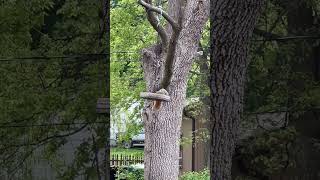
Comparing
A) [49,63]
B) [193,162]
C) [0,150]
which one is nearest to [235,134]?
[49,63]

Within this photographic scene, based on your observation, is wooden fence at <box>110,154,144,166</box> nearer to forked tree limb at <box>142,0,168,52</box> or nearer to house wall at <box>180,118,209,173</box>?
house wall at <box>180,118,209,173</box>

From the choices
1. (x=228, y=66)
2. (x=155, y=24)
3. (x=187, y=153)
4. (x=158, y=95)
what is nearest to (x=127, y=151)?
(x=187, y=153)

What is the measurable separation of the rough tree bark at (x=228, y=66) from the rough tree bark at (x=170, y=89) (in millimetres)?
2813

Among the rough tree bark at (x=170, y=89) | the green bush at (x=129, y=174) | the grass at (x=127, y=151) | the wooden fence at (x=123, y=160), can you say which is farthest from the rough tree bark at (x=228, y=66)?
the wooden fence at (x=123, y=160)

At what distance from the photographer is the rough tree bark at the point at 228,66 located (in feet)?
5.86

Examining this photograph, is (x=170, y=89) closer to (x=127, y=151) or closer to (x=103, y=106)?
(x=127, y=151)

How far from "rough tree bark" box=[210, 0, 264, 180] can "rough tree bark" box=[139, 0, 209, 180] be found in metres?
2.81

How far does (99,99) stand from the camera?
1.89 m

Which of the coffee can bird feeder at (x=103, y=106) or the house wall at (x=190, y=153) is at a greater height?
the coffee can bird feeder at (x=103, y=106)

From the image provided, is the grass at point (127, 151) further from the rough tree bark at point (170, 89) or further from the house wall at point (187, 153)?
the rough tree bark at point (170, 89)

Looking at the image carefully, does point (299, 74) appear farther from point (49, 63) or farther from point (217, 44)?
point (49, 63)

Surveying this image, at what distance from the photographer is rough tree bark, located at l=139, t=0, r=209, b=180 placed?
4.67 metres

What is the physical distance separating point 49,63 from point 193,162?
487 cm

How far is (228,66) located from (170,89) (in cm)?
293
